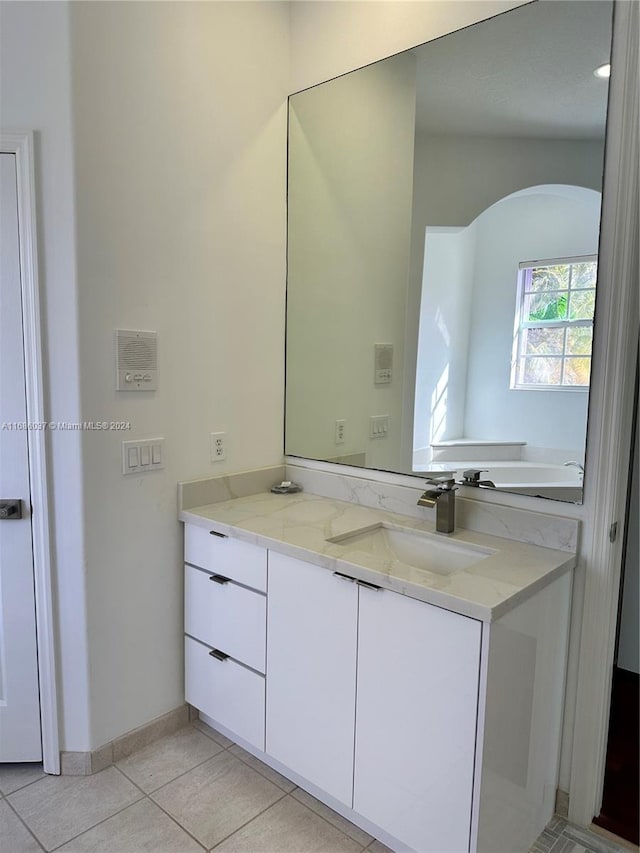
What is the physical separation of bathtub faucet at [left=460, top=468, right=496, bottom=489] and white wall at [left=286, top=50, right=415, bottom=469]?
0.31m

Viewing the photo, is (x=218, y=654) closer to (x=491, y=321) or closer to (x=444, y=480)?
(x=444, y=480)

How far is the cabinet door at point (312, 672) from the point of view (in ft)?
5.58

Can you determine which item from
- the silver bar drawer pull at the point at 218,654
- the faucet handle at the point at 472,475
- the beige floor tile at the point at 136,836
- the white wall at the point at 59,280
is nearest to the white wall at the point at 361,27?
the white wall at the point at 59,280

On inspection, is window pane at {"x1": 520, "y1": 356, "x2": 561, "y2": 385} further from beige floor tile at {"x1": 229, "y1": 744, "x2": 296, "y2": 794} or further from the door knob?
the door knob

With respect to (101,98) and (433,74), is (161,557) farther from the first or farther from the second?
(433,74)

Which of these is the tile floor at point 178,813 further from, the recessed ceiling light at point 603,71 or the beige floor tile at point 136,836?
the recessed ceiling light at point 603,71

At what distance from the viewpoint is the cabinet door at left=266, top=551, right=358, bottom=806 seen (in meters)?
1.70

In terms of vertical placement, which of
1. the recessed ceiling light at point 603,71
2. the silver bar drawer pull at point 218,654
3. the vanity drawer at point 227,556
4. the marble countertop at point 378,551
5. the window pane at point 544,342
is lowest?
the silver bar drawer pull at point 218,654

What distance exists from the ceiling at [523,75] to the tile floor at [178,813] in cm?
213

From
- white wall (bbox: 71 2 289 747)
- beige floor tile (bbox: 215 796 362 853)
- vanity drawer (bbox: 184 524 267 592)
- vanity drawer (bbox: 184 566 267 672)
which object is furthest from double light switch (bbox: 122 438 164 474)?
beige floor tile (bbox: 215 796 362 853)

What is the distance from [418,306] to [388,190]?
0.48 meters

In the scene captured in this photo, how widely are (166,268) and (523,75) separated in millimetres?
1294

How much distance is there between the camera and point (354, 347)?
238 cm

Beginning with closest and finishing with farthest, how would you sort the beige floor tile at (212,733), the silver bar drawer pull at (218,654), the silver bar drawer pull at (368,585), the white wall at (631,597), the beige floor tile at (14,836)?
the silver bar drawer pull at (368,585)
the beige floor tile at (14,836)
the silver bar drawer pull at (218,654)
the beige floor tile at (212,733)
the white wall at (631,597)
